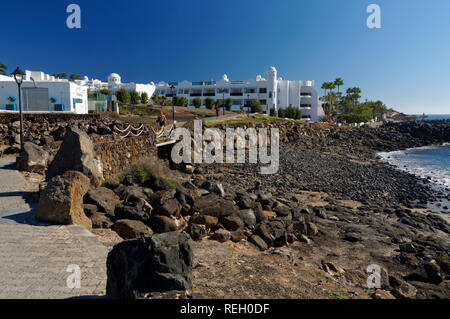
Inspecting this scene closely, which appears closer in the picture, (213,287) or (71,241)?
(213,287)

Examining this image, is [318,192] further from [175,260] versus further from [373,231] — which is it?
[175,260]

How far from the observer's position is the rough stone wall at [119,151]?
13.1 metres

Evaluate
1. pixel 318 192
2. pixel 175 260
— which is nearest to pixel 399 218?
pixel 318 192

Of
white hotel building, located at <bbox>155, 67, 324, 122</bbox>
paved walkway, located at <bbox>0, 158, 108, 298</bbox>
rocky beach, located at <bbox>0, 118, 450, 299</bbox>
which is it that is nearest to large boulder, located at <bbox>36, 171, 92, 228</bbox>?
rocky beach, located at <bbox>0, 118, 450, 299</bbox>

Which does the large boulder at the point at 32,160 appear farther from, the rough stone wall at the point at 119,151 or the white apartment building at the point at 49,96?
the white apartment building at the point at 49,96

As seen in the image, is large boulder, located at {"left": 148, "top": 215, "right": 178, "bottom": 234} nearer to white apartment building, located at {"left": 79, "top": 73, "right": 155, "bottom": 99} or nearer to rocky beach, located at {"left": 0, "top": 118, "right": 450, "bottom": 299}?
rocky beach, located at {"left": 0, "top": 118, "right": 450, "bottom": 299}

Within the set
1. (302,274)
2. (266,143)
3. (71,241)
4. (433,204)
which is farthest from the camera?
(266,143)

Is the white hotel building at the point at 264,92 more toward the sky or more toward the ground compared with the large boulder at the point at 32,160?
more toward the sky

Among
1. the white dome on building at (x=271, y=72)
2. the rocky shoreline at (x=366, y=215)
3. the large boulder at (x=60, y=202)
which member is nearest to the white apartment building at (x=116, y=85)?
the white dome on building at (x=271, y=72)

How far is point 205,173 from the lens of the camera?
1916 cm

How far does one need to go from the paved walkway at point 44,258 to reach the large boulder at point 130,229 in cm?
89

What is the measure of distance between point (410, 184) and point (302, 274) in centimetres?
1770

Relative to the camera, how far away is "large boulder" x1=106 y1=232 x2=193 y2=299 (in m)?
3.68

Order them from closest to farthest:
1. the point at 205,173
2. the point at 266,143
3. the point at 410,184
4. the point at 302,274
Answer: the point at 302,274, the point at 205,173, the point at 410,184, the point at 266,143
